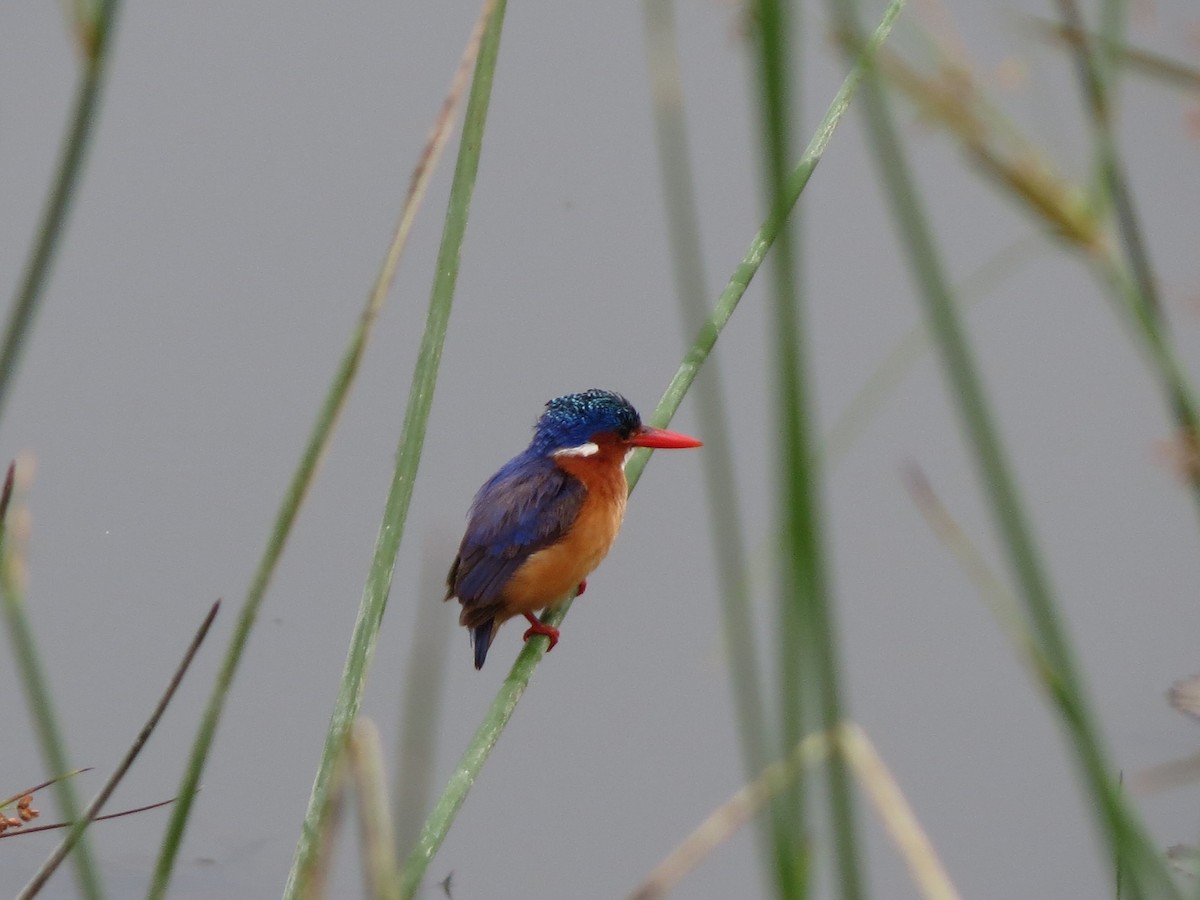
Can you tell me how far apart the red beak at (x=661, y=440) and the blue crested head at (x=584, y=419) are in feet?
0.08

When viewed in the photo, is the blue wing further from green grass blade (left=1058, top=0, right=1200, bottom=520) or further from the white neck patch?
green grass blade (left=1058, top=0, right=1200, bottom=520)

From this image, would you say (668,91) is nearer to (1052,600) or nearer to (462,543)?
(1052,600)

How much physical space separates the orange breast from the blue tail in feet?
0.35

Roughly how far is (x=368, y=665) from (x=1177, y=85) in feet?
2.61

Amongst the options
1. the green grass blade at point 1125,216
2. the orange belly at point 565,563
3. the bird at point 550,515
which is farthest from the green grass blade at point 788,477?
the orange belly at point 565,563

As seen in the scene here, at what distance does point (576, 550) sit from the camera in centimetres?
230

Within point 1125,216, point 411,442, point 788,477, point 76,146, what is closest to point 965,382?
point 788,477

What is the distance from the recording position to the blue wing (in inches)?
90.4

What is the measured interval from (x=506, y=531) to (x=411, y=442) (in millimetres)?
1308

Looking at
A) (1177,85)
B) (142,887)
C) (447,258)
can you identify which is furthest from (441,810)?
(142,887)

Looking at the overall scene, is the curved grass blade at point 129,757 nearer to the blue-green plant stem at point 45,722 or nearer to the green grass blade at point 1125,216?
the blue-green plant stem at point 45,722

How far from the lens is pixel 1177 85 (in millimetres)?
1078

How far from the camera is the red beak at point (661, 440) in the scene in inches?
92.6

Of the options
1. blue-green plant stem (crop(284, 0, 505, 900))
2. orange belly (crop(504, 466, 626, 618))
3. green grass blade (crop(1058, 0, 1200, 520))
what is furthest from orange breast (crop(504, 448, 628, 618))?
green grass blade (crop(1058, 0, 1200, 520))
